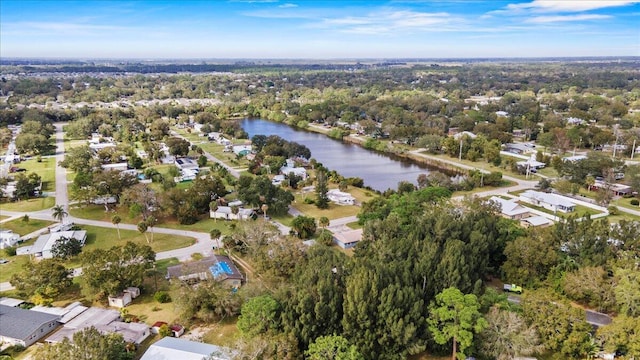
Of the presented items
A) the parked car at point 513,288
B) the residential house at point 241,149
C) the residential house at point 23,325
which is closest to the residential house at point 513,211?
the parked car at point 513,288

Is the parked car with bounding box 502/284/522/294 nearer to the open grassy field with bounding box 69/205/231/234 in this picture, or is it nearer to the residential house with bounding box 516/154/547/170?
the open grassy field with bounding box 69/205/231/234

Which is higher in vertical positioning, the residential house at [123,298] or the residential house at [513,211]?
the residential house at [513,211]

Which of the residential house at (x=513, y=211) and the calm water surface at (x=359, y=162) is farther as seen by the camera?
the calm water surface at (x=359, y=162)

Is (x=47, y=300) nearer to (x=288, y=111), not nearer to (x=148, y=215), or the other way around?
(x=148, y=215)

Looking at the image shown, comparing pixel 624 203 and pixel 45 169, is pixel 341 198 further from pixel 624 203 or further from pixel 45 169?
pixel 45 169

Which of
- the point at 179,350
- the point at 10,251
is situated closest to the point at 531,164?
the point at 179,350

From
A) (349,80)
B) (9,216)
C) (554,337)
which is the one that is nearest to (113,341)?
(554,337)

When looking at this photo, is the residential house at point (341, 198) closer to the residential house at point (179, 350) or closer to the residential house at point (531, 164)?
the residential house at point (531, 164)

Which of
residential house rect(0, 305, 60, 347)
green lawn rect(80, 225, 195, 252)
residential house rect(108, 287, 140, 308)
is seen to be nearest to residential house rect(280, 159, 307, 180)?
green lawn rect(80, 225, 195, 252)
